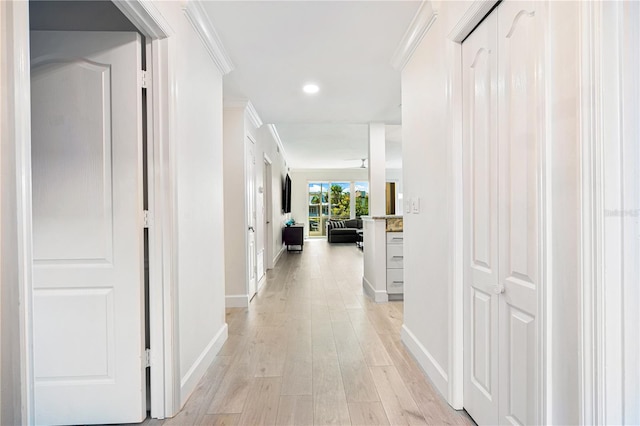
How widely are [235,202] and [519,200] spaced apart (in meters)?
3.07

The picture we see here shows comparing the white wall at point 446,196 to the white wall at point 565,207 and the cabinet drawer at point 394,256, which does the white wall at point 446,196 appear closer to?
the white wall at point 565,207

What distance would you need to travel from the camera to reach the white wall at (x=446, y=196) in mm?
1008

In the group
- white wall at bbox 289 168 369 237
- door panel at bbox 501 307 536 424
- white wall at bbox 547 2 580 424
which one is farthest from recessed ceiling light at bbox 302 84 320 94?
white wall at bbox 289 168 369 237

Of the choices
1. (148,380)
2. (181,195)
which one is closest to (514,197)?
(181,195)

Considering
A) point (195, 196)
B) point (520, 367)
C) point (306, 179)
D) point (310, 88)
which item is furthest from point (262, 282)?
point (306, 179)

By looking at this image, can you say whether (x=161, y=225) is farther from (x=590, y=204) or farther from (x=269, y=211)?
(x=269, y=211)

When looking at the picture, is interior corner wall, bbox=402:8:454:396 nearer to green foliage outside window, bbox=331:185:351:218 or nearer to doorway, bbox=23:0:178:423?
doorway, bbox=23:0:178:423

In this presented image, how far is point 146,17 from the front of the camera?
1541mm

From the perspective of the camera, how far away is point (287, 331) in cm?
298

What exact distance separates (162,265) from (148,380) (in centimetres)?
63

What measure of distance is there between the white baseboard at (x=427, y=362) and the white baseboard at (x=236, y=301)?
6.15 feet

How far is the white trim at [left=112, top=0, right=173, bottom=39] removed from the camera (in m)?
1.44

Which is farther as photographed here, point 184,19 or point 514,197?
point 184,19

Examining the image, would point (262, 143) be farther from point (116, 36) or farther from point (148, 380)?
point (148, 380)
